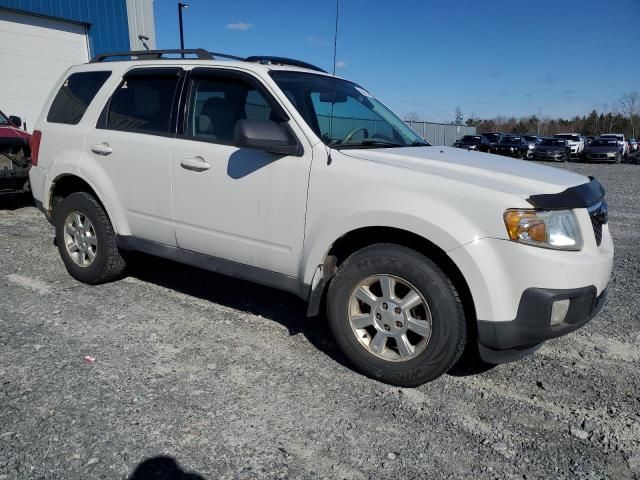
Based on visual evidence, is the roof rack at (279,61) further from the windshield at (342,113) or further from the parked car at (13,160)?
the parked car at (13,160)

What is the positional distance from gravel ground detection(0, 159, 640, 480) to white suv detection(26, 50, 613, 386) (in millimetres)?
332

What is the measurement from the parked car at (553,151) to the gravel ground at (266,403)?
90.2 feet

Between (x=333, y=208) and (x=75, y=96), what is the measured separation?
3.00 meters

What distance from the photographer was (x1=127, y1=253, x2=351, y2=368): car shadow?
3.84m

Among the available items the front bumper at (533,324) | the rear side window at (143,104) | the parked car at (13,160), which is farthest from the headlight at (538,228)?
the parked car at (13,160)

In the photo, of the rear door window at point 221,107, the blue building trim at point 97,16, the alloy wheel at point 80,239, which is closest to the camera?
the rear door window at point 221,107

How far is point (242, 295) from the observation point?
15.0ft

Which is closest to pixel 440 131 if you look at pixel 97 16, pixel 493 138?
pixel 493 138

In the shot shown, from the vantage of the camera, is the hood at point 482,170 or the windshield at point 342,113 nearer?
the hood at point 482,170

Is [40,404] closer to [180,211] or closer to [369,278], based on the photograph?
[180,211]

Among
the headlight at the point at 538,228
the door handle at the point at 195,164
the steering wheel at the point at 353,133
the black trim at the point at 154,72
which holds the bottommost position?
the headlight at the point at 538,228

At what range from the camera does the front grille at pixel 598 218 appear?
2.88 m

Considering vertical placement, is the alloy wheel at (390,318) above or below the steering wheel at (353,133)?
below

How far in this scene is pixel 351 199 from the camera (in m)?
3.01
